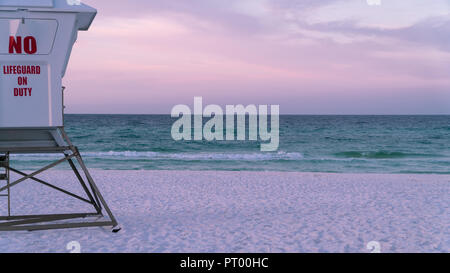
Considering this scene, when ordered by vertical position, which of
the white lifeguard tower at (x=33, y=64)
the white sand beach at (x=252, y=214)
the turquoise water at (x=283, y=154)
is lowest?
the turquoise water at (x=283, y=154)

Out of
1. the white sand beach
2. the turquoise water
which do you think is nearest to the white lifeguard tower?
the white sand beach

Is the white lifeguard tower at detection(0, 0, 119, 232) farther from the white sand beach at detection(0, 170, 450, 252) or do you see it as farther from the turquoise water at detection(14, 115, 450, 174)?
the turquoise water at detection(14, 115, 450, 174)

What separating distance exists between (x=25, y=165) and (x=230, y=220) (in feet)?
56.0

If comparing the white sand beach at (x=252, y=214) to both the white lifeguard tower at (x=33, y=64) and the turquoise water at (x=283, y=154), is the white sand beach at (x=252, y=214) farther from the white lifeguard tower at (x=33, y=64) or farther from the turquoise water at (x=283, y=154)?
the turquoise water at (x=283, y=154)

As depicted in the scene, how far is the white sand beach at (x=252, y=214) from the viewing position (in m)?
6.14

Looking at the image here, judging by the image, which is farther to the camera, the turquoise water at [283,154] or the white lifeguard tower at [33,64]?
the turquoise water at [283,154]

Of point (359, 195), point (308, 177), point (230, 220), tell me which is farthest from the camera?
point (308, 177)

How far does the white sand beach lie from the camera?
6.14m

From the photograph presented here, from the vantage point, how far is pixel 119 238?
635 cm

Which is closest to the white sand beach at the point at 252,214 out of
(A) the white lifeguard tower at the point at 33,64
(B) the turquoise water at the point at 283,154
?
(A) the white lifeguard tower at the point at 33,64

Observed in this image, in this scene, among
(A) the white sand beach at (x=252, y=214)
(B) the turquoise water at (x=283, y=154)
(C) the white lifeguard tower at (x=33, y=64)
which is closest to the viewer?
(C) the white lifeguard tower at (x=33, y=64)

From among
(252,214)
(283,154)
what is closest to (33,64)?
(252,214)

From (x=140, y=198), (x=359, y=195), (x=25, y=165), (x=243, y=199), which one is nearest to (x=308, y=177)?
(x=359, y=195)
